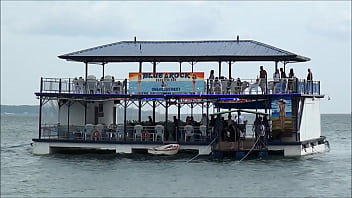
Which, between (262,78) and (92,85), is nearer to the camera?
(262,78)

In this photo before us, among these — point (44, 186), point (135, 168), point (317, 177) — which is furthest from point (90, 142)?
point (317, 177)

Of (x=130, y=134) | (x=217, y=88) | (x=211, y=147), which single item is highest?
(x=217, y=88)

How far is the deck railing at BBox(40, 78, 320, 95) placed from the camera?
38094 mm

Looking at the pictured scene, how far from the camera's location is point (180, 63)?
137 feet

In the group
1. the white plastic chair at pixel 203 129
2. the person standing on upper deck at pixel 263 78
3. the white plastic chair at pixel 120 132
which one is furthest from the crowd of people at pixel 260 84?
the white plastic chair at pixel 120 132

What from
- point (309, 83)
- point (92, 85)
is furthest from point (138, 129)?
point (309, 83)

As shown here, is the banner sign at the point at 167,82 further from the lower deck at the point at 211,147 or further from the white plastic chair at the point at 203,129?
the lower deck at the point at 211,147

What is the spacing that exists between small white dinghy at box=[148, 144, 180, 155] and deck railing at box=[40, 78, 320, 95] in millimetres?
3268

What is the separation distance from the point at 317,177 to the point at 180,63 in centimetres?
1264

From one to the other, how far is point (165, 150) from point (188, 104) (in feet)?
19.7

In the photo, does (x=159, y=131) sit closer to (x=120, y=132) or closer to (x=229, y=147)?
(x=120, y=132)

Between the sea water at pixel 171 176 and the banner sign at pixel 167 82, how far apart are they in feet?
12.1

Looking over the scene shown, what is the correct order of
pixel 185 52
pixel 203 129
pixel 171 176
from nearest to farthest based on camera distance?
pixel 171 176, pixel 203 129, pixel 185 52

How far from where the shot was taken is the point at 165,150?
37656 mm
